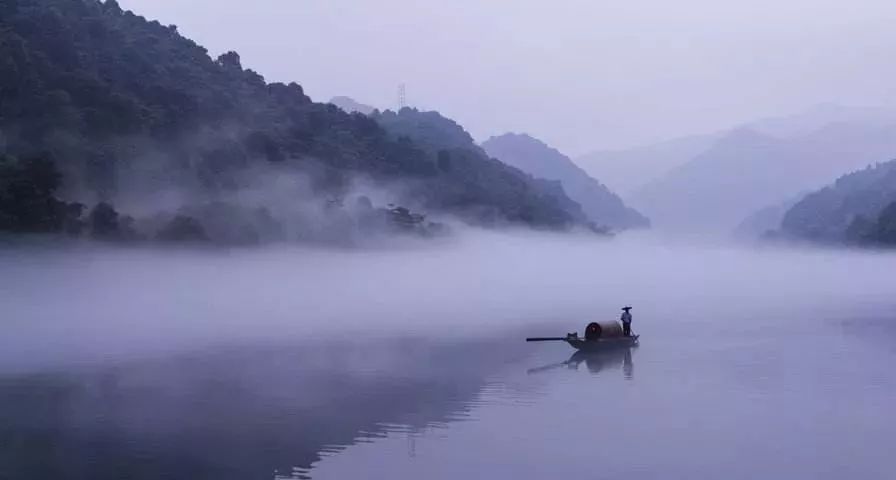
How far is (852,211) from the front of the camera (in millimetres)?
131375

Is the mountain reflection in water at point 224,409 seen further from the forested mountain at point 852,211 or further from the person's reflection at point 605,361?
the forested mountain at point 852,211

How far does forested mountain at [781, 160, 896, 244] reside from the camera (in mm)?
104938

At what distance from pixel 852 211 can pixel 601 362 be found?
11761 cm

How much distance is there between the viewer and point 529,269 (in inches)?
3425

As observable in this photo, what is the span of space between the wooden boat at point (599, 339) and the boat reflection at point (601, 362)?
0.47 ft

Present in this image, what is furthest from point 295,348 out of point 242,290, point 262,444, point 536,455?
point 242,290

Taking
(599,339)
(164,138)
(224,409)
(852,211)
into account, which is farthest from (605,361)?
(852,211)

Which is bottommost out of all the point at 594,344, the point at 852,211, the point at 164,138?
the point at 594,344

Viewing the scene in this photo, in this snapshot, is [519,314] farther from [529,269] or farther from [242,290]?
[529,269]

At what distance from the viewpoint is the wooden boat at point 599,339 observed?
2691 cm

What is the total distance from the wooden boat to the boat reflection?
0.14 m

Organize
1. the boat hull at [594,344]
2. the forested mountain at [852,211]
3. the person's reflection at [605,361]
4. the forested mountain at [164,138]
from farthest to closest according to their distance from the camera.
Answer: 1. the forested mountain at [852,211]
2. the forested mountain at [164,138]
3. the boat hull at [594,344]
4. the person's reflection at [605,361]

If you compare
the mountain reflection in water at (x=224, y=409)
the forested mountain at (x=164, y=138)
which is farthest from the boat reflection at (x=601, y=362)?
the forested mountain at (x=164, y=138)

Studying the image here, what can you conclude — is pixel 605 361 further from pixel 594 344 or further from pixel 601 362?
pixel 594 344
